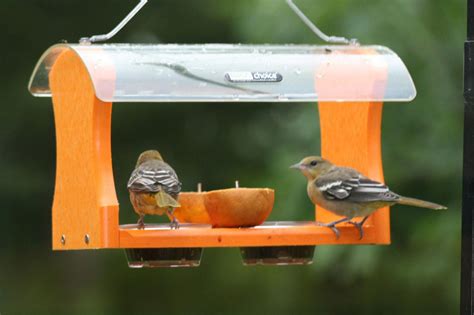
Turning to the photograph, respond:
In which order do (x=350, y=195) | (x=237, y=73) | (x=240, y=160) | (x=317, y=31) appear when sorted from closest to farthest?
(x=237, y=73), (x=317, y=31), (x=350, y=195), (x=240, y=160)

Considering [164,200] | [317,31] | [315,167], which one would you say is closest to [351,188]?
[315,167]

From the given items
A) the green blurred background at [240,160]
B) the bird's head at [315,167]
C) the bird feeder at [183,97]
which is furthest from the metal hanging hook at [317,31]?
the green blurred background at [240,160]

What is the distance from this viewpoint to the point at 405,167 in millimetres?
8852

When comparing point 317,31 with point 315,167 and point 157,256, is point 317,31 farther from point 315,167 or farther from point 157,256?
point 157,256

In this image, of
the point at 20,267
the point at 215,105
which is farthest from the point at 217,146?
the point at 20,267

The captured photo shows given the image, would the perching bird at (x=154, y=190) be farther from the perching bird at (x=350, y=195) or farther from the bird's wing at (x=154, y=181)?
the perching bird at (x=350, y=195)

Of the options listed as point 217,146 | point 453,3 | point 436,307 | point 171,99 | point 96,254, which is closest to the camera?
point 171,99

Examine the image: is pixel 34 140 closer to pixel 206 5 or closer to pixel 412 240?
pixel 206 5

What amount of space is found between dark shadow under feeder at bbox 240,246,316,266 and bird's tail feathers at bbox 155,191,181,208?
0.44m

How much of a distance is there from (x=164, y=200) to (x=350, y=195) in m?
0.80

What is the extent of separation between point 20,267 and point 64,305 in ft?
1.53

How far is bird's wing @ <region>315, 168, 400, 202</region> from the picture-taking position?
607 cm

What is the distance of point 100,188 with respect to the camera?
5727 mm

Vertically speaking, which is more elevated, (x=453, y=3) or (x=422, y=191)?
(x=453, y=3)
